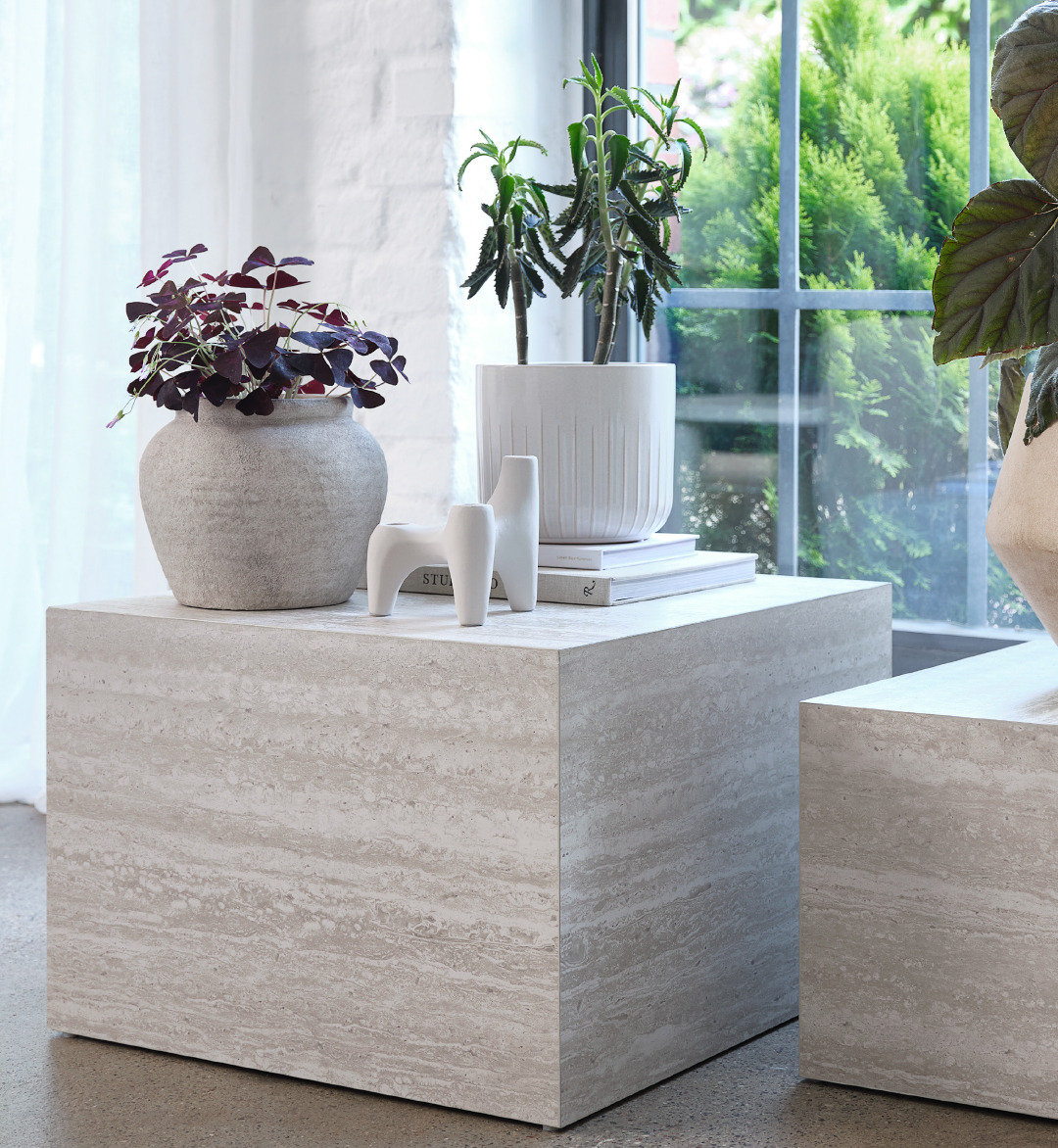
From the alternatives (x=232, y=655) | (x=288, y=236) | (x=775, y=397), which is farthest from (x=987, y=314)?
(x=288, y=236)

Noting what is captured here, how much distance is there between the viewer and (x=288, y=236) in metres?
2.33

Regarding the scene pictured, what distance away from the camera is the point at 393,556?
1519 millimetres

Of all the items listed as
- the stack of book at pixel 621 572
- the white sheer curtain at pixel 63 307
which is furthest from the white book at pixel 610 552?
the white sheer curtain at pixel 63 307

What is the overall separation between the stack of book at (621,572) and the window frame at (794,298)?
46cm

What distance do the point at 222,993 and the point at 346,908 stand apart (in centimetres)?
17

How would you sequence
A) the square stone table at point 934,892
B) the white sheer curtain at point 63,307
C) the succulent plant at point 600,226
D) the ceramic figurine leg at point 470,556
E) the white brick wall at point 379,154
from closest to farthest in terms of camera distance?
1. the square stone table at point 934,892
2. the ceramic figurine leg at point 470,556
3. the succulent plant at point 600,226
4. the white brick wall at point 379,154
5. the white sheer curtain at point 63,307

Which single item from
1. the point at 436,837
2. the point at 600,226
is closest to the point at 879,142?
the point at 600,226

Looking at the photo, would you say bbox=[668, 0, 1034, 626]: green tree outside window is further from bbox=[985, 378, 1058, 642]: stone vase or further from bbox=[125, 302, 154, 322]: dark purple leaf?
bbox=[125, 302, 154, 322]: dark purple leaf

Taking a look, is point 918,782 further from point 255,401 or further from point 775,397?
point 775,397

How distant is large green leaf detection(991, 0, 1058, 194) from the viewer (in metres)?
1.34

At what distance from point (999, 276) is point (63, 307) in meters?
1.55

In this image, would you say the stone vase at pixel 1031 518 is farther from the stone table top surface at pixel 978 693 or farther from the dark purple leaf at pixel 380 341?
the dark purple leaf at pixel 380 341

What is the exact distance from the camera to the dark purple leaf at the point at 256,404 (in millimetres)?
1512

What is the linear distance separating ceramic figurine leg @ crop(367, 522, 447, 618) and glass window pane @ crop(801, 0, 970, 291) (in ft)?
2.94
